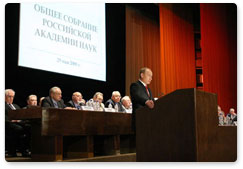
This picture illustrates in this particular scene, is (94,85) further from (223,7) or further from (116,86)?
(223,7)

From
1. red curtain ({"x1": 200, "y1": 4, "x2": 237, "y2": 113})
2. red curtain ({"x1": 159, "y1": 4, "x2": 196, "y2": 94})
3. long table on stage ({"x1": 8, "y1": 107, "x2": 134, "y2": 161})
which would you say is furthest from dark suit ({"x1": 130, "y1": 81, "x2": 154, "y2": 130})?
red curtain ({"x1": 159, "y1": 4, "x2": 196, "y2": 94})

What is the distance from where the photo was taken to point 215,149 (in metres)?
2.73

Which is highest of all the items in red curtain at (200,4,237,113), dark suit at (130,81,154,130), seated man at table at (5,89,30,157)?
red curtain at (200,4,237,113)

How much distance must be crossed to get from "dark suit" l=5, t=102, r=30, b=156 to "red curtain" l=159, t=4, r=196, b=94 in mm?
5519

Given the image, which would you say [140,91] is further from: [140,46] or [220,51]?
[140,46]

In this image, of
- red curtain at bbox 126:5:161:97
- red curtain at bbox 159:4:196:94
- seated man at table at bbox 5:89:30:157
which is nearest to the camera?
seated man at table at bbox 5:89:30:157

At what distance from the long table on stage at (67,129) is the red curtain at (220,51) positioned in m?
4.85

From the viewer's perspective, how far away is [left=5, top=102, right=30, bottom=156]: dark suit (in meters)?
4.19

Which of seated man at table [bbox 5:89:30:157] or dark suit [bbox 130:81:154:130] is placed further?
seated man at table [bbox 5:89:30:157]

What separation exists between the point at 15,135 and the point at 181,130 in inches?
98.8

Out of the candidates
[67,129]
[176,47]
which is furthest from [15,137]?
[176,47]

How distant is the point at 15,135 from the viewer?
4.27 meters

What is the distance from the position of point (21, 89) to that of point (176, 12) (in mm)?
5438

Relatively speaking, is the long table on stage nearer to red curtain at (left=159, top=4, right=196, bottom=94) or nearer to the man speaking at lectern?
the man speaking at lectern
